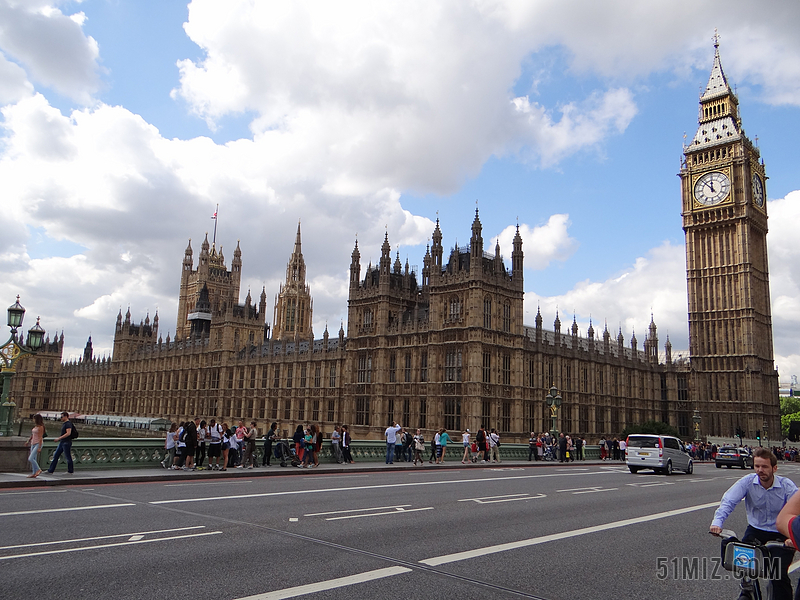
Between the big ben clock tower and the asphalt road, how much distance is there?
6285cm

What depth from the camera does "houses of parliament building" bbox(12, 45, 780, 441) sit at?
4784 cm

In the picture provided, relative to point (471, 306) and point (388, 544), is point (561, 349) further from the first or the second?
point (388, 544)

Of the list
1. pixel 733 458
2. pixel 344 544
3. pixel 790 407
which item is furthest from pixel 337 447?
pixel 790 407

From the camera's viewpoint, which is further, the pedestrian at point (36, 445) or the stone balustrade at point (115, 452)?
the stone balustrade at point (115, 452)

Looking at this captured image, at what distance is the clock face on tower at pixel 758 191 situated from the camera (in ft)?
246

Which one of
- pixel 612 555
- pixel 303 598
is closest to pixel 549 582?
pixel 612 555

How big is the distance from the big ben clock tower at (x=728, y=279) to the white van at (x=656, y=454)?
47785mm

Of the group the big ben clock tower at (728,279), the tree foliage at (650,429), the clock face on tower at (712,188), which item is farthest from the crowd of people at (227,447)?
the clock face on tower at (712,188)

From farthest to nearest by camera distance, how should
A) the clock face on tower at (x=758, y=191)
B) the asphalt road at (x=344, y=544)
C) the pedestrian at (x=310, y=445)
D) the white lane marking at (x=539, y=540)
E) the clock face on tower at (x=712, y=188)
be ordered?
1. the clock face on tower at (x=758, y=191)
2. the clock face on tower at (x=712, y=188)
3. the pedestrian at (x=310, y=445)
4. the white lane marking at (x=539, y=540)
5. the asphalt road at (x=344, y=544)

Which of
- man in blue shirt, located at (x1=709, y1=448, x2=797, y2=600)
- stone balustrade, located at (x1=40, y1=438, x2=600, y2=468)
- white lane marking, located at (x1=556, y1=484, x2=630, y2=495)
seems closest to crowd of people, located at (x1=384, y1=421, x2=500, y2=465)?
stone balustrade, located at (x1=40, y1=438, x2=600, y2=468)

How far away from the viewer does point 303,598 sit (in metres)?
6.64

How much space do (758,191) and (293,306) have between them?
86.9m

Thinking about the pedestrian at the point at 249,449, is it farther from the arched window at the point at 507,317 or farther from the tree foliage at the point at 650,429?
the tree foliage at the point at 650,429

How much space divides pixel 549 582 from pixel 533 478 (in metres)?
15.4
